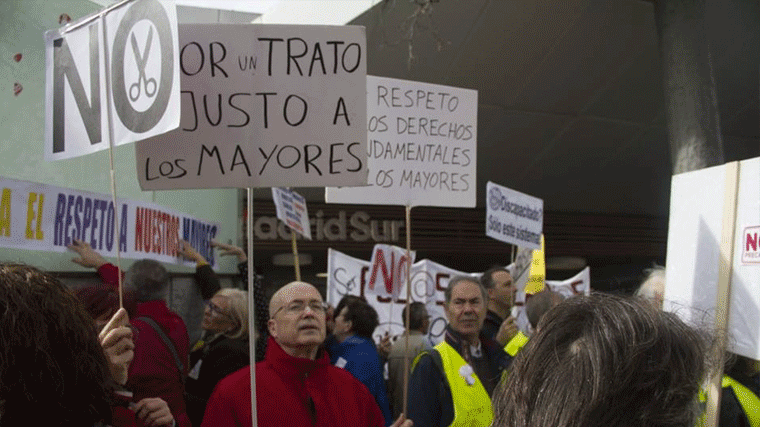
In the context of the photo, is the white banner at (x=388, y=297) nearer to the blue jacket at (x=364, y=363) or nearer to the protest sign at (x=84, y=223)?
the protest sign at (x=84, y=223)

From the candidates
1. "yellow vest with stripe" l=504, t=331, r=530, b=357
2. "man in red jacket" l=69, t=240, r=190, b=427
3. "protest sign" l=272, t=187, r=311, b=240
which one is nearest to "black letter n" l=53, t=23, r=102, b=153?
"man in red jacket" l=69, t=240, r=190, b=427

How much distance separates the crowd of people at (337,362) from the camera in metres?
1.50

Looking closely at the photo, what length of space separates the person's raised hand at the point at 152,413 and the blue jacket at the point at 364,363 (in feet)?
6.38

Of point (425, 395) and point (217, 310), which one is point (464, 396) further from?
point (217, 310)

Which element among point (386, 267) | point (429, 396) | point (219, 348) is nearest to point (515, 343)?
point (429, 396)

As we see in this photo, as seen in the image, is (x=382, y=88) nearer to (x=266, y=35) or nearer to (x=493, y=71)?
(x=266, y=35)

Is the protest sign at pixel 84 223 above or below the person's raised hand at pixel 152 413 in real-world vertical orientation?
above

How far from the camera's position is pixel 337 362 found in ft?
17.2

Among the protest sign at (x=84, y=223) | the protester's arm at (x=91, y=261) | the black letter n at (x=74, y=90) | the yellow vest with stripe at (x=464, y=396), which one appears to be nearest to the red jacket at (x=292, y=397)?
the yellow vest with stripe at (x=464, y=396)

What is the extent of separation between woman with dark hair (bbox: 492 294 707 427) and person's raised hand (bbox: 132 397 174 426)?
162 centimetres

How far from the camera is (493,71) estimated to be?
9711mm

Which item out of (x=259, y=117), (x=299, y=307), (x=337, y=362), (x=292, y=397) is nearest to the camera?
(x=259, y=117)

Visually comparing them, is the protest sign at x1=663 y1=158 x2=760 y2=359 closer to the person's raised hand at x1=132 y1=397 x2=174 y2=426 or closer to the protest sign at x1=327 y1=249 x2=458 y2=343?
the person's raised hand at x1=132 y1=397 x2=174 y2=426

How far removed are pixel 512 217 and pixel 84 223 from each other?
3.13 meters
